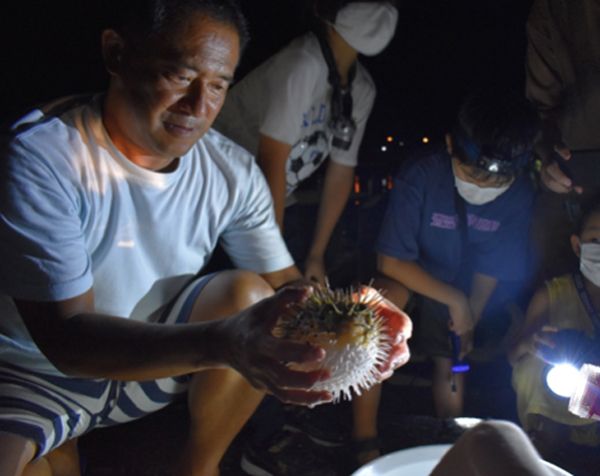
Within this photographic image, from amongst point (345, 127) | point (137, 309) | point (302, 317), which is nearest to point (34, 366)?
point (137, 309)

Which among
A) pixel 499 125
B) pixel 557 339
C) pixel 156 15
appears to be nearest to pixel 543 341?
pixel 557 339

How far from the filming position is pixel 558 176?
107 inches

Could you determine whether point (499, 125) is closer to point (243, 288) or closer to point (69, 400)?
point (243, 288)

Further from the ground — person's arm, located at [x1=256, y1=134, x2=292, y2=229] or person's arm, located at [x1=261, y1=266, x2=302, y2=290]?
person's arm, located at [x1=256, y1=134, x2=292, y2=229]

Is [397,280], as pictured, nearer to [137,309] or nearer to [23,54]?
[137,309]

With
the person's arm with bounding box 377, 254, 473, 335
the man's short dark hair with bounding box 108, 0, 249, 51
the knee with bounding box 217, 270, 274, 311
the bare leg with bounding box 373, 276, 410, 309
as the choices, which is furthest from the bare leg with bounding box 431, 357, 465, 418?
the man's short dark hair with bounding box 108, 0, 249, 51

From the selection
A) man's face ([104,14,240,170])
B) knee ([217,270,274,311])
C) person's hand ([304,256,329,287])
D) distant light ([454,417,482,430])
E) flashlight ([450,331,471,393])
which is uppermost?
man's face ([104,14,240,170])

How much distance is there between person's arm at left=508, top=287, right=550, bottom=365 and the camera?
2689 mm

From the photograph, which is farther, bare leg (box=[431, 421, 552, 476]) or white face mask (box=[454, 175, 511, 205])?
white face mask (box=[454, 175, 511, 205])

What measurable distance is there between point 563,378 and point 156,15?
2117 mm

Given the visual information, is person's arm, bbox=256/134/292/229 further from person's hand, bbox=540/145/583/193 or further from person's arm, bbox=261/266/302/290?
person's hand, bbox=540/145/583/193

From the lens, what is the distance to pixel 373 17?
2789 millimetres

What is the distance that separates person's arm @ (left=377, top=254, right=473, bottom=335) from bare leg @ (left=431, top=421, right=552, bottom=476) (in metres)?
1.43

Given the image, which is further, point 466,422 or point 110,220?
point 466,422
